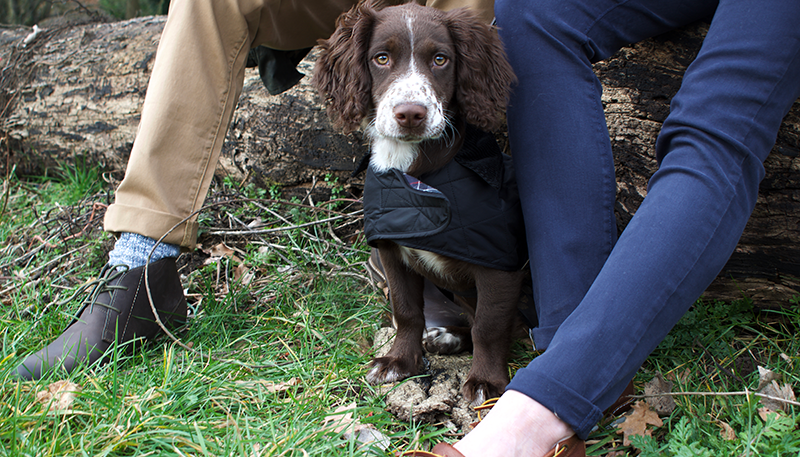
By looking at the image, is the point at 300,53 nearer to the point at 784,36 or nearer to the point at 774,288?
the point at 784,36

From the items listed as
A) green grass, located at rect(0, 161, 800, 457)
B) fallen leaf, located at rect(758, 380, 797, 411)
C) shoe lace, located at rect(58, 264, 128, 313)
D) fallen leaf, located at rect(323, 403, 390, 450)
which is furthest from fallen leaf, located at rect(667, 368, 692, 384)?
shoe lace, located at rect(58, 264, 128, 313)

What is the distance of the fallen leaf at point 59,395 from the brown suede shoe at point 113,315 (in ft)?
0.55

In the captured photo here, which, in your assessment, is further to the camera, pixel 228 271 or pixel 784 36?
pixel 228 271

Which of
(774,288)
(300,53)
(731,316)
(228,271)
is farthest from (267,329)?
(774,288)

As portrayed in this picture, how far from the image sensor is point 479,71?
1.73 metres

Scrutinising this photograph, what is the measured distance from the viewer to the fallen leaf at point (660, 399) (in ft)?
4.94

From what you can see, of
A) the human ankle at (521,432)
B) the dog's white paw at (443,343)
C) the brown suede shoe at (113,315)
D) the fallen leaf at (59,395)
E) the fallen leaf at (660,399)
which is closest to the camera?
the human ankle at (521,432)

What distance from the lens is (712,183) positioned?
1137 mm

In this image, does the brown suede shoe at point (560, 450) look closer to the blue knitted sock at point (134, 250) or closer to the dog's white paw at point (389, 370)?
the dog's white paw at point (389, 370)

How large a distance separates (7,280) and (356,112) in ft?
6.50

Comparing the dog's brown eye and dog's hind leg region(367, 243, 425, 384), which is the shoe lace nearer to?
dog's hind leg region(367, 243, 425, 384)

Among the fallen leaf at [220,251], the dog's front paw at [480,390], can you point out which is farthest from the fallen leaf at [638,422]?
the fallen leaf at [220,251]

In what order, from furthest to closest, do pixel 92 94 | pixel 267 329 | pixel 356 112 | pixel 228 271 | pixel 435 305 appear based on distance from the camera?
1. pixel 92 94
2. pixel 228 271
3. pixel 435 305
4. pixel 267 329
5. pixel 356 112

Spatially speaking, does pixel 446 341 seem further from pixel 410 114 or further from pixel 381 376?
pixel 410 114
